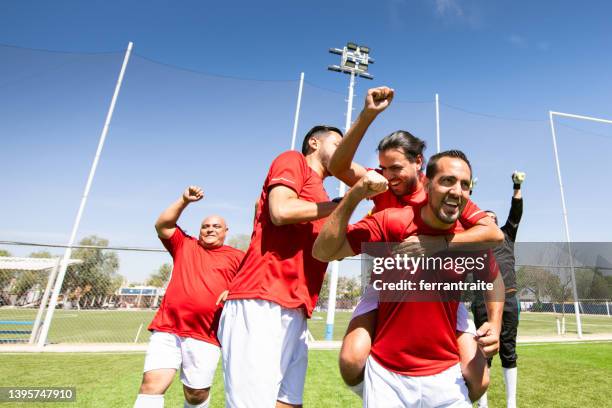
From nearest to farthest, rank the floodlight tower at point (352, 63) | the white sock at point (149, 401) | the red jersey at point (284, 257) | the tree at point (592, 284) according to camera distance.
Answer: the red jersey at point (284, 257), the white sock at point (149, 401), the tree at point (592, 284), the floodlight tower at point (352, 63)

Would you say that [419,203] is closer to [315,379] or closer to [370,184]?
[370,184]

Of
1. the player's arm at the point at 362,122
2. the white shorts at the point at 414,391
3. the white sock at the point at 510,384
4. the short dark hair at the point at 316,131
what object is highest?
the short dark hair at the point at 316,131

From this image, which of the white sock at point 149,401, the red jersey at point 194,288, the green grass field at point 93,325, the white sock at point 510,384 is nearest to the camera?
the white sock at point 149,401

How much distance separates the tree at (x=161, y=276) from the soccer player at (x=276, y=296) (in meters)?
9.93

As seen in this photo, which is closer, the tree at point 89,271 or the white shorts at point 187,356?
the white shorts at point 187,356

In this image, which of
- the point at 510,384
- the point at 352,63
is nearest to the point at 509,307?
the point at 510,384

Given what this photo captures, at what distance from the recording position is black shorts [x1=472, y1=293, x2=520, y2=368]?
15.6 ft

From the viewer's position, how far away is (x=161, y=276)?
11836mm

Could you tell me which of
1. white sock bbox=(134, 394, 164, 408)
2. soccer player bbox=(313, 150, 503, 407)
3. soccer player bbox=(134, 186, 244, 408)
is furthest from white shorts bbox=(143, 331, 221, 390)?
soccer player bbox=(313, 150, 503, 407)

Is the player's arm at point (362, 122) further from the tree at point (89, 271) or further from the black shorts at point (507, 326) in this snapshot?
the tree at point (89, 271)

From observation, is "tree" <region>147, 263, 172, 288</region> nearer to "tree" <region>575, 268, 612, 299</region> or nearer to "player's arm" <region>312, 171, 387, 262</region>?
"player's arm" <region>312, 171, 387, 262</region>

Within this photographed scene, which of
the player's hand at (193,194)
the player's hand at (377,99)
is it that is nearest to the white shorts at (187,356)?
the player's hand at (193,194)

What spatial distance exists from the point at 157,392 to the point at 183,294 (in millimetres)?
941

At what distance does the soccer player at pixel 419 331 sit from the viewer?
1872 mm
